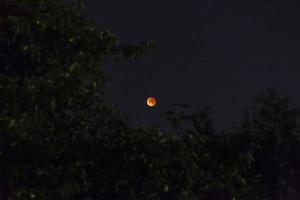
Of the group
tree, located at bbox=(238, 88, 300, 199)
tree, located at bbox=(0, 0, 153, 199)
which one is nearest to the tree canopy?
tree, located at bbox=(0, 0, 153, 199)

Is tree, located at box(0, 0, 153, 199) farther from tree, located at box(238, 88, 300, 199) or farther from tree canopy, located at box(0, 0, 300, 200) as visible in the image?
tree, located at box(238, 88, 300, 199)

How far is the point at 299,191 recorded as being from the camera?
1911cm

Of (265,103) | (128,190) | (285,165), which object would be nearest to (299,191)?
(285,165)

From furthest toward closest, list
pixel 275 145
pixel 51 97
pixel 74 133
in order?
pixel 275 145, pixel 74 133, pixel 51 97

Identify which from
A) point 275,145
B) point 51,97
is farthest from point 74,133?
point 275,145

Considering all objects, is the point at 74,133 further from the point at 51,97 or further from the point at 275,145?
the point at 275,145

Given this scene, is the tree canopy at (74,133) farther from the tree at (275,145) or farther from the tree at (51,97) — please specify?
the tree at (275,145)

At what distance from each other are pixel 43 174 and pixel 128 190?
195cm

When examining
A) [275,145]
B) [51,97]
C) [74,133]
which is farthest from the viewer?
[275,145]

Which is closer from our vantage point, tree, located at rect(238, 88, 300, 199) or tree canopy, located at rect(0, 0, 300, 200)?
tree canopy, located at rect(0, 0, 300, 200)

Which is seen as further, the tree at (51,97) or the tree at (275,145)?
the tree at (275,145)

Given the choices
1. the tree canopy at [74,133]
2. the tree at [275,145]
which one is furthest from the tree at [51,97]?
the tree at [275,145]

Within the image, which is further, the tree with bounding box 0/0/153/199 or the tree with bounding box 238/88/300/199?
the tree with bounding box 238/88/300/199

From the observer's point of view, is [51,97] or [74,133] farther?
[74,133]
